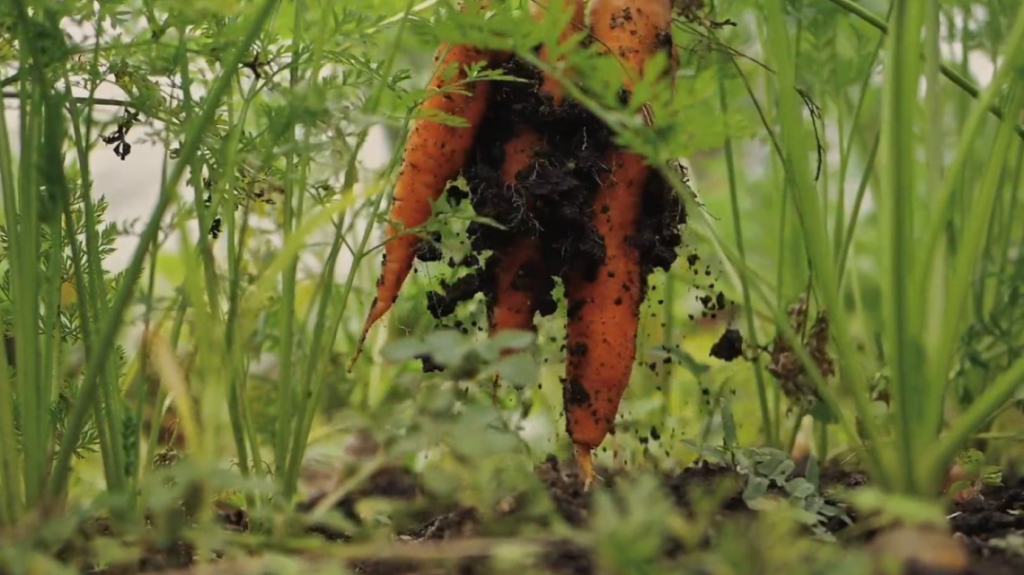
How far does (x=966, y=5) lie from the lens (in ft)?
3.76

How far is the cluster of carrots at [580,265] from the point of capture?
3.15ft

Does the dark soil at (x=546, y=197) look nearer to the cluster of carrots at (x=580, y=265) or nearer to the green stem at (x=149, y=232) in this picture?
the cluster of carrots at (x=580, y=265)

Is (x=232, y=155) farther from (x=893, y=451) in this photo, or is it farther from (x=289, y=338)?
(x=893, y=451)

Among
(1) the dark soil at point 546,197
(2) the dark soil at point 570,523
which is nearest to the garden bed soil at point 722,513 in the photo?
(2) the dark soil at point 570,523

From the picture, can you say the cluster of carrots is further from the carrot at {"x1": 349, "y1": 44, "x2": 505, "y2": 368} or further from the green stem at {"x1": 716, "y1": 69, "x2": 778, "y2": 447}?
the green stem at {"x1": 716, "y1": 69, "x2": 778, "y2": 447}

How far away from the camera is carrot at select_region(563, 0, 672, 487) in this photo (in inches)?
37.8

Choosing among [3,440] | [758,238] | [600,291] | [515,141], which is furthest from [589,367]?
[758,238]

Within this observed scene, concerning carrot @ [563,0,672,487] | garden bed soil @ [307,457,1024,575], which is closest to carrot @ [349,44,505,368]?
carrot @ [563,0,672,487]

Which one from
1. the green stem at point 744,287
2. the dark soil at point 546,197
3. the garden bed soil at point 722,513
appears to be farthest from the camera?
the green stem at point 744,287

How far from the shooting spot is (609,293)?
99 cm

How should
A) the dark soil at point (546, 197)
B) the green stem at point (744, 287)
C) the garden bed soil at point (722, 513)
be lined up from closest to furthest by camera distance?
the garden bed soil at point (722, 513), the dark soil at point (546, 197), the green stem at point (744, 287)

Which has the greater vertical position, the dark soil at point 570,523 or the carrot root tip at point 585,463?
the carrot root tip at point 585,463

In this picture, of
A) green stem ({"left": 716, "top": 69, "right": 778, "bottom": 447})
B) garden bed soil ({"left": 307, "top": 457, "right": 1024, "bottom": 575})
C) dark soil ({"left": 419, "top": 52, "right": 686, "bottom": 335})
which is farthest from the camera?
green stem ({"left": 716, "top": 69, "right": 778, "bottom": 447})

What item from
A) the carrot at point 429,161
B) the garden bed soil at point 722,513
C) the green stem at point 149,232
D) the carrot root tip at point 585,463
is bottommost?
the garden bed soil at point 722,513
